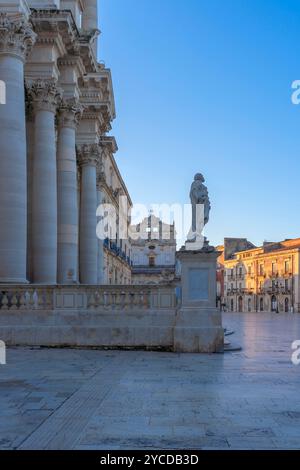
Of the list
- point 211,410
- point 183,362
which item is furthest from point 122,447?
point 183,362

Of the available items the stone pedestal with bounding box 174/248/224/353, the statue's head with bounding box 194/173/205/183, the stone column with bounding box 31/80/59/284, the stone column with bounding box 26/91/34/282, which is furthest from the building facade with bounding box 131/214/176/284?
the stone pedestal with bounding box 174/248/224/353

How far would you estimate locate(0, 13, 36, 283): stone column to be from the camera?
17094mm

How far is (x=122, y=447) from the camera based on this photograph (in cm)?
629

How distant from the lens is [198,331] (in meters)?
15.3

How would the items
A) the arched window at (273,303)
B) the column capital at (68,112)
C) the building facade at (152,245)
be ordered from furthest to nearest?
the building facade at (152,245) → the arched window at (273,303) → the column capital at (68,112)

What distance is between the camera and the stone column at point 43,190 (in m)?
20.2

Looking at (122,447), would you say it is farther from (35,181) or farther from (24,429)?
(35,181)

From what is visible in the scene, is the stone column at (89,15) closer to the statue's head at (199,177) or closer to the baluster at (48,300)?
the statue's head at (199,177)

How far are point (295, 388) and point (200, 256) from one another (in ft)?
19.2

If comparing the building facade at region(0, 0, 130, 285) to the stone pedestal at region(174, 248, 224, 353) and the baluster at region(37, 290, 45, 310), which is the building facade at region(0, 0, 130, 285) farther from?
the stone pedestal at region(174, 248, 224, 353)

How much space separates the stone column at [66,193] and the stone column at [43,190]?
2.71m

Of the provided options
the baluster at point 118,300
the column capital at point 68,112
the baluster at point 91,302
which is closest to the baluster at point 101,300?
the baluster at point 91,302

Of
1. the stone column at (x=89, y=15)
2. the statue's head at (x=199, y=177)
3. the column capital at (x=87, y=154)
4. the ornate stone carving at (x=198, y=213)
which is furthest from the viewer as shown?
the stone column at (x=89, y=15)

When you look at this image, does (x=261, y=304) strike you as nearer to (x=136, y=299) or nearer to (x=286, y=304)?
(x=286, y=304)
